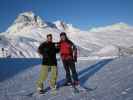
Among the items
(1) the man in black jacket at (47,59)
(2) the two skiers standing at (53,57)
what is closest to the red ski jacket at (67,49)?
(2) the two skiers standing at (53,57)

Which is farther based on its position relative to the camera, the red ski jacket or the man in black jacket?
the red ski jacket

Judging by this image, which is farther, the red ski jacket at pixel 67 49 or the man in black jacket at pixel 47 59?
the red ski jacket at pixel 67 49

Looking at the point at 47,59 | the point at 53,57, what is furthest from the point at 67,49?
the point at 47,59

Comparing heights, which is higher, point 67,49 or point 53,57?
point 67,49

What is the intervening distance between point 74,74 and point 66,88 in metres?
0.66

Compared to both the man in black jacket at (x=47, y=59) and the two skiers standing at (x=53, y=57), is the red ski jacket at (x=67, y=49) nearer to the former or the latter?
the two skiers standing at (x=53, y=57)

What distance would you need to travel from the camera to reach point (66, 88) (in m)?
10.8

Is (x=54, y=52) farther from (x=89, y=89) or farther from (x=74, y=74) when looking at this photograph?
(x=89, y=89)

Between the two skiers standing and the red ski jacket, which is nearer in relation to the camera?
the two skiers standing

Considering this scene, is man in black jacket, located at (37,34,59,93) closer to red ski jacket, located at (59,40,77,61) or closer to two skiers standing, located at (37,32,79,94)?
two skiers standing, located at (37,32,79,94)

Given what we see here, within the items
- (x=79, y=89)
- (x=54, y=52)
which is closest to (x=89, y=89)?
(x=79, y=89)

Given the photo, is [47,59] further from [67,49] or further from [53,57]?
[67,49]

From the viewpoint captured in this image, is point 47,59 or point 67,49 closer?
point 47,59

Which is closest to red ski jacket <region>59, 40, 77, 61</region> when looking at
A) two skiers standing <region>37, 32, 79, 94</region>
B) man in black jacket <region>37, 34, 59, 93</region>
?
two skiers standing <region>37, 32, 79, 94</region>
